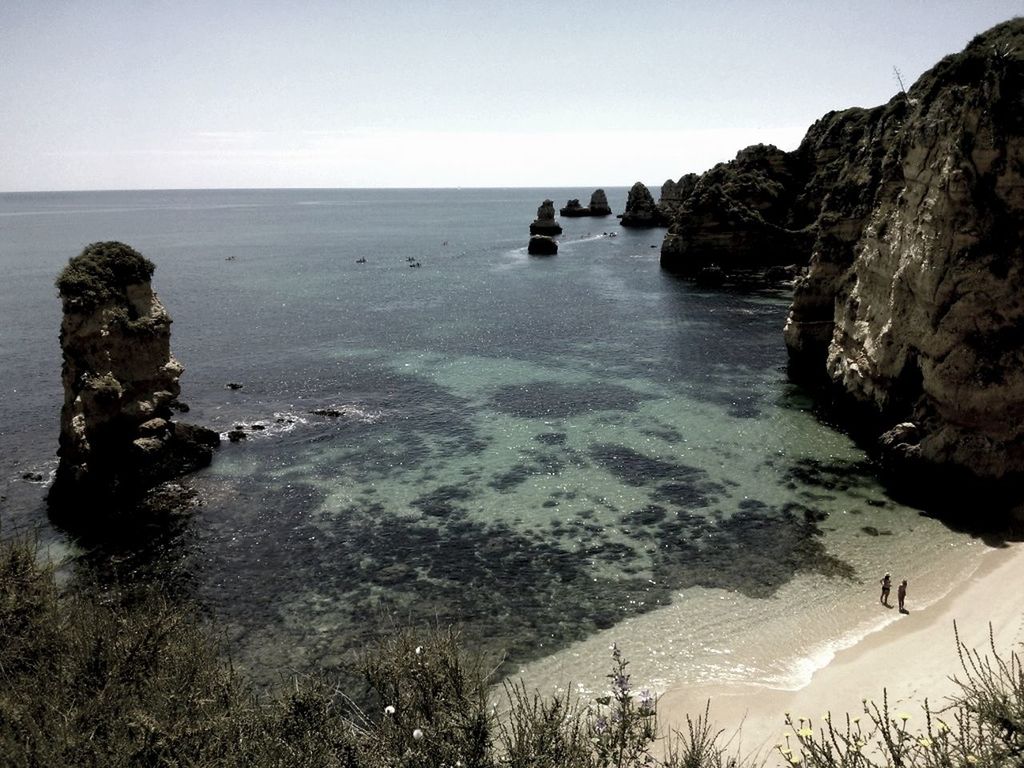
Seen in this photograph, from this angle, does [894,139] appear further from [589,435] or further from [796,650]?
[796,650]

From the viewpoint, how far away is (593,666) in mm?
21281

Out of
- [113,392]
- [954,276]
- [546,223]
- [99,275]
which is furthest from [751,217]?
[113,392]

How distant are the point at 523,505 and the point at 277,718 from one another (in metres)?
18.6

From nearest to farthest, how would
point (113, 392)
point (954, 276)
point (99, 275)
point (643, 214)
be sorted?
1. point (954, 276)
2. point (113, 392)
3. point (99, 275)
4. point (643, 214)

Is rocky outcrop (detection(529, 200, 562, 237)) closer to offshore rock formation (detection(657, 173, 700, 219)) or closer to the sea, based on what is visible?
offshore rock formation (detection(657, 173, 700, 219))

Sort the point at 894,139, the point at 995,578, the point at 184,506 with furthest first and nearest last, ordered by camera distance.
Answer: the point at 894,139, the point at 184,506, the point at 995,578

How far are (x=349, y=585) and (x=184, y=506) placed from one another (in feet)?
38.3

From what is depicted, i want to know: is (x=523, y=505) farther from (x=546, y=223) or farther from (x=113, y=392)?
(x=546, y=223)

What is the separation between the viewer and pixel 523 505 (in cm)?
3200

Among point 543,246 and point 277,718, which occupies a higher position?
point 543,246

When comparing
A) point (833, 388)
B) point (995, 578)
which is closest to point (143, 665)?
point (995, 578)

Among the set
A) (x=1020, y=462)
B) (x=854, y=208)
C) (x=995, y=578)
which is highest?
(x=854, y=208)

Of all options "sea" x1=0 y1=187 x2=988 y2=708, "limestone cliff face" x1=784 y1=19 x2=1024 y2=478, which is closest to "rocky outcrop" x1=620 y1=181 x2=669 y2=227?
"sea" x1=0 y1=187 x2=988 y2=708

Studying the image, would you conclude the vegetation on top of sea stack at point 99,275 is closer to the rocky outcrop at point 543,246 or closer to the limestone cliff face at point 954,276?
the limestone cliff face at point 954,276
